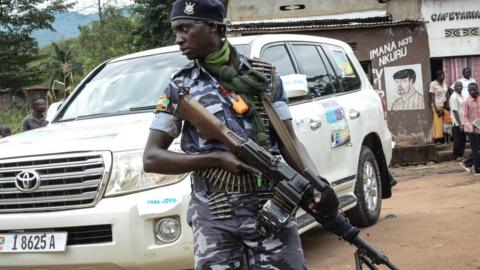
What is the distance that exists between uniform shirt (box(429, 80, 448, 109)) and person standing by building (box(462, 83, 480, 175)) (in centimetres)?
315

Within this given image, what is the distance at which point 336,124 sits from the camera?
5.67 metres

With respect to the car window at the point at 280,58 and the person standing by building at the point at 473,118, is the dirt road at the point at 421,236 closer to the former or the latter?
the car window at the point at 280,58

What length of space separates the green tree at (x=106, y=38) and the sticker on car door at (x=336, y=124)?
35.7m

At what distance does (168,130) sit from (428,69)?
13.4m

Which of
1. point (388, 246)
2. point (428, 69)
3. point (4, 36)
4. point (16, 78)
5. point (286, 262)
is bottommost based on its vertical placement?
point (388, 246)

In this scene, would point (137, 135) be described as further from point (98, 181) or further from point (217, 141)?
point (217, 141)

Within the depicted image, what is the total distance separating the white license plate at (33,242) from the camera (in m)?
3.88

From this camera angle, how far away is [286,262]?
2562mm

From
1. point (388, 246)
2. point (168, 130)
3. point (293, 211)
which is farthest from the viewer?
point (388, 246)

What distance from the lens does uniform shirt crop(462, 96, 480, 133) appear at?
1148cm

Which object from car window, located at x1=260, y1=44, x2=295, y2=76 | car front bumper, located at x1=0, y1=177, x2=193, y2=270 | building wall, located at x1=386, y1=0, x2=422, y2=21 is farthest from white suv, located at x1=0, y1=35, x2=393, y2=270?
building wall, located at x1=386, y1=0, x2=422, y2=21

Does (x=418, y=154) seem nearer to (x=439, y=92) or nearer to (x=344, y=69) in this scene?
(x=439, y=92)

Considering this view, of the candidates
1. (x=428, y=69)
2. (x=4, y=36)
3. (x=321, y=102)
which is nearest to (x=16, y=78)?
(x=4, y=36)

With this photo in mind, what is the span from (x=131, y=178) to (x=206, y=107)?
150 cm
